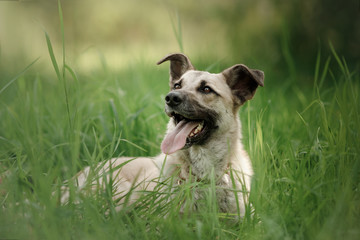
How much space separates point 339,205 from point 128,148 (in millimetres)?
2739

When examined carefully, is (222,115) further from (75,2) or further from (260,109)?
(75,2)

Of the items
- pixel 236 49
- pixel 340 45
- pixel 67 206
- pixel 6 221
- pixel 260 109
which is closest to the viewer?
pixel 6 221

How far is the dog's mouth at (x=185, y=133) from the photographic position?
3.44 metres

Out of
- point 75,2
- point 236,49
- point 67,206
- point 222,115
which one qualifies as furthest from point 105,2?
point 67,206

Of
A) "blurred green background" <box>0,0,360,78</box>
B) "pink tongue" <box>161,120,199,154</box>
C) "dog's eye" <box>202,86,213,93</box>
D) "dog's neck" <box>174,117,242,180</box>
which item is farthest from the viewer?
"blurred green background" <box>0,0,360,78</box>

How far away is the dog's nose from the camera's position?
11.3ft

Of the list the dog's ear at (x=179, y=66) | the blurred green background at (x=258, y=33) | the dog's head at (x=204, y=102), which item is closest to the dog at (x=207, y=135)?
the dog's head at (x=204, y=102)

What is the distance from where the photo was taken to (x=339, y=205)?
2488 millimetres

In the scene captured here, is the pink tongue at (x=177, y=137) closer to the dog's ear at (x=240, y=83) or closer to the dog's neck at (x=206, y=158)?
the dog's neck at (x=206, y=158)

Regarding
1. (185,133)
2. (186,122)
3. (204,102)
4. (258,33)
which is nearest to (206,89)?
(204,102)

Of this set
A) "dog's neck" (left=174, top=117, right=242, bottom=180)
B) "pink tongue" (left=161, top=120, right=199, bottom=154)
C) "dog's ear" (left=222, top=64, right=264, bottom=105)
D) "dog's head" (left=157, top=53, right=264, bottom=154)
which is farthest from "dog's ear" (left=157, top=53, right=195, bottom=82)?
"dog's neck" (left=174, top=117, right=242, bottom=180)

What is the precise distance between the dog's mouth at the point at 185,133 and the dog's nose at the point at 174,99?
20 cm

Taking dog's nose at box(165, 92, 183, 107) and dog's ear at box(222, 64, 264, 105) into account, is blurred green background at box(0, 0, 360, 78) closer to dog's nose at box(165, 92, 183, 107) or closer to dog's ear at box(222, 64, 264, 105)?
dog's ear at box(222, 64, 264, 105)

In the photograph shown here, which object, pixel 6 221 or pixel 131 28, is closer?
pixel 6 221
